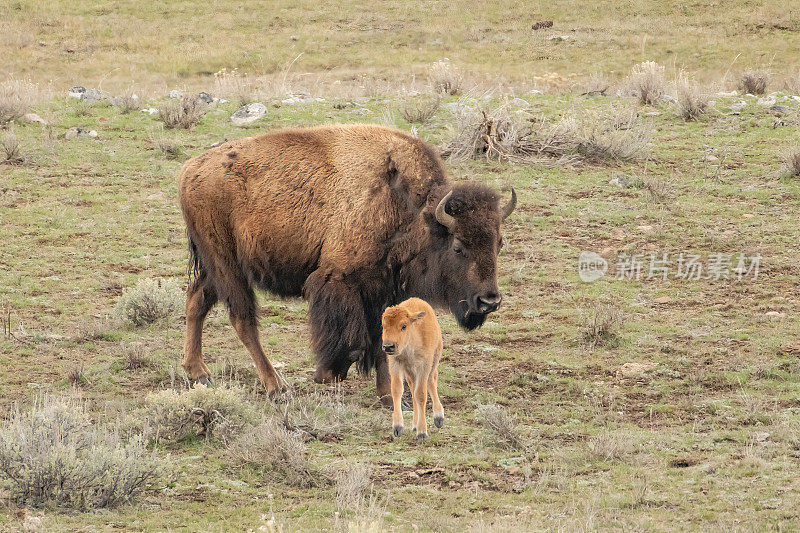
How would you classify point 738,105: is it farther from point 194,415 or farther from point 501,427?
point 194,415

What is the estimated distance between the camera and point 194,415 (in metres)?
6.50

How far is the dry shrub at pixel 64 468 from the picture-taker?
5086mm

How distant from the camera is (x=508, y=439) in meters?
6.40

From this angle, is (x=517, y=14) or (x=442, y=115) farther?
(x=517, y=14)

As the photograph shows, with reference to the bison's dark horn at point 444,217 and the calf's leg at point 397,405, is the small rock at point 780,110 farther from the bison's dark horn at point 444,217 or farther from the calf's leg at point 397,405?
the calf's leg at point 397,405

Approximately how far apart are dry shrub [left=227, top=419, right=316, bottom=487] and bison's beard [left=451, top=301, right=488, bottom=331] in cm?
169

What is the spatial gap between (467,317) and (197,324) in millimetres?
2325

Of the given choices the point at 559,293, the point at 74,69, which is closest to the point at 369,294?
the point at 559,293

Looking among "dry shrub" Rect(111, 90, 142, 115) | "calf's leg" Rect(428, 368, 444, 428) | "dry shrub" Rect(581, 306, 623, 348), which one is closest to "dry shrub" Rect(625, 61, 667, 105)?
"dry shrub" Rect(111, 90, 142, 115)

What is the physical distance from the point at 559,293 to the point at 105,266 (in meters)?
4.92

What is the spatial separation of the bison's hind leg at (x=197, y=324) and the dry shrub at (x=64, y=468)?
2.52 metres

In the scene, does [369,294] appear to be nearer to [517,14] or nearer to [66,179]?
[66,179]

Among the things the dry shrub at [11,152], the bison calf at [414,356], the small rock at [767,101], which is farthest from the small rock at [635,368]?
the small rock at [767,101]

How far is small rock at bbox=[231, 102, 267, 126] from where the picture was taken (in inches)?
628
